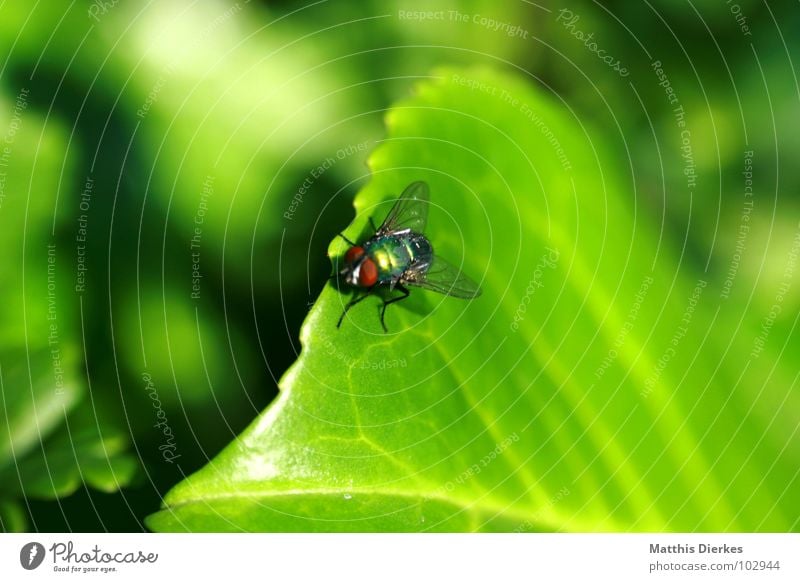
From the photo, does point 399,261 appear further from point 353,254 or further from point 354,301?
point 354,301

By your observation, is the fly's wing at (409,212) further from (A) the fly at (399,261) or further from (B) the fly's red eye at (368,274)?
(B) the fly's red eye at (368,274)

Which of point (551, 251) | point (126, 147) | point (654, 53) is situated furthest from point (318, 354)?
point (654, 53)

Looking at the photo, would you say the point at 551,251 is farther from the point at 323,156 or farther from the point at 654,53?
the point at 654,53

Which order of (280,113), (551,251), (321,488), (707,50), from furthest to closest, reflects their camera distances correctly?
(707,50) < (280,113) < (551,251) < (321,488)

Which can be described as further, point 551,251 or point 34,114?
point 34,114

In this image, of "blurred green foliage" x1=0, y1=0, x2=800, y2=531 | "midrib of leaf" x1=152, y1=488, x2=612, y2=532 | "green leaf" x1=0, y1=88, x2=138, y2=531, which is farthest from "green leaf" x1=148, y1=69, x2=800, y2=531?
"green leaf" x1=0, y1=88, x2=138, y2=531

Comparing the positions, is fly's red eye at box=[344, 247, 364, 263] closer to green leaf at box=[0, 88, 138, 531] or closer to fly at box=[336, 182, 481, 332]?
fly at box=[336, 182, 481, 332]
